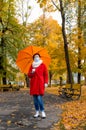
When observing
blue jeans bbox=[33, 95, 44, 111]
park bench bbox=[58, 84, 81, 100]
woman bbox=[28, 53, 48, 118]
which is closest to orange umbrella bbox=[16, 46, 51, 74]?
woman bbox=[28, 53, 48, 118]

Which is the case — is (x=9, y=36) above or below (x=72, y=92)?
above

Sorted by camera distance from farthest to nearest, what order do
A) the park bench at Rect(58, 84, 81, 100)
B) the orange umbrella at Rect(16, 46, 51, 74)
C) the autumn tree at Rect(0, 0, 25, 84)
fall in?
the autumn tree at Rect(0, 0, 25, 84) < the park bench at Rect(58, 84, 81, 100) < the orange umbrella at Rect(16, 46, 51, 74)

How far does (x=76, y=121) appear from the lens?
32.8 ft

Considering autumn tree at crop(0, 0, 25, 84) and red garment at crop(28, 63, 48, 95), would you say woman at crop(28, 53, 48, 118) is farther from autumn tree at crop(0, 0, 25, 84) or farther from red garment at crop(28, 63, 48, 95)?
autumn tree at crop(0, 0, 25, 84)

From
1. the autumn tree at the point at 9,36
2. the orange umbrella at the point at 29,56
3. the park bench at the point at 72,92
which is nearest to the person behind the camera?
the orange umbrella at the point at 29,56

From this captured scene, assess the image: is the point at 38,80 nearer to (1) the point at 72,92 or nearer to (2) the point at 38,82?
(2) the point at 38,82

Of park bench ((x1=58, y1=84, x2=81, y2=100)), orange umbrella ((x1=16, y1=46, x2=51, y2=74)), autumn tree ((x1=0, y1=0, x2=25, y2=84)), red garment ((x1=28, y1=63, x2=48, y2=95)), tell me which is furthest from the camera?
autumn tree ((x1=0, y1=0, x2=25, y2=84))

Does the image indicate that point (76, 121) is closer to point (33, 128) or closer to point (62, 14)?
point (33, 128)

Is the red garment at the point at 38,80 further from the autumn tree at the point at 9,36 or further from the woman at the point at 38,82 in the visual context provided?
the autumn tree at the point at 9,36

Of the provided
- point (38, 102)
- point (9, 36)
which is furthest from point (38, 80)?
point (9, 36)

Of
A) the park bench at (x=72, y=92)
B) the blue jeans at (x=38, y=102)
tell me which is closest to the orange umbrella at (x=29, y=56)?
the blue jeans at (x=38, y=102)

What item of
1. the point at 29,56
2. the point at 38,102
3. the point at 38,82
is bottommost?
the point at 38,102

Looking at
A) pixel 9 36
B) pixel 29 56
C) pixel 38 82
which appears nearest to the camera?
pixel 38 82

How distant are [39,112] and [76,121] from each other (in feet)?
4.60
